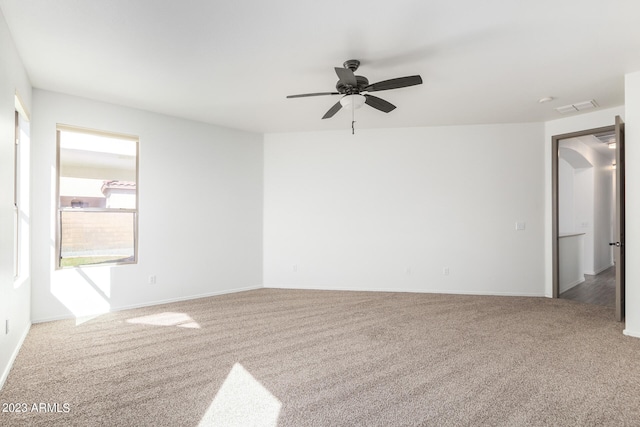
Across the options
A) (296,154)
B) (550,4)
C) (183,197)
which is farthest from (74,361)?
(550,4)

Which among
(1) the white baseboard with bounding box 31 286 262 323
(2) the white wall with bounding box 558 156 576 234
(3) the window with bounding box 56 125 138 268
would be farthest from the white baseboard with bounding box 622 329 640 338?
(3) the window with bounding box 56 125 138 268

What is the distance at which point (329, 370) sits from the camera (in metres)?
2.62

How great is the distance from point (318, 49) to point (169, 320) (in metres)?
3.29

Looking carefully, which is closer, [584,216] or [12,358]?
[12,358]

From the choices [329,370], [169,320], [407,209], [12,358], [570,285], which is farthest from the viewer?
[570,285]

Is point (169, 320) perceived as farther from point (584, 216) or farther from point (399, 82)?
point (584, 216)

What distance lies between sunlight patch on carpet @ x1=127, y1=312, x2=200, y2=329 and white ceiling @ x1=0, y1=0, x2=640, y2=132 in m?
2.62

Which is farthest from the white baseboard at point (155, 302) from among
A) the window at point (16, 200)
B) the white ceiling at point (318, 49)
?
the white ceiling at point (318, 49)

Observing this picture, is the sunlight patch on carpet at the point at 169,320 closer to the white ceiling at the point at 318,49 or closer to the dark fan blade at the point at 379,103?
the white ceiling at the point at 318,49


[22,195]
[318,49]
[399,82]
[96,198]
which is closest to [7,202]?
[22,195]

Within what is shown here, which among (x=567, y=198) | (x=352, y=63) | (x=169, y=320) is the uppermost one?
(x=352, y=63)

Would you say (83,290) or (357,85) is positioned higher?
(357,85)

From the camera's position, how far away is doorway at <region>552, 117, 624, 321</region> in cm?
504

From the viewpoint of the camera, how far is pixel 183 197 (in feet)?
16.3
